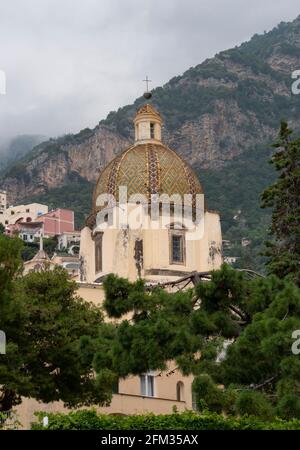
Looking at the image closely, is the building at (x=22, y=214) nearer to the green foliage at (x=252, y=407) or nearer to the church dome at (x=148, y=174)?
the church dome at (x=148, y=174)

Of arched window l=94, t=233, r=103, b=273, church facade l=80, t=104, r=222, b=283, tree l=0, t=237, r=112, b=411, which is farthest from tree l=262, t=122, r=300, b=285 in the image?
arched window l=94, t=233, r=103, b=273

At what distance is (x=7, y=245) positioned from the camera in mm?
20484

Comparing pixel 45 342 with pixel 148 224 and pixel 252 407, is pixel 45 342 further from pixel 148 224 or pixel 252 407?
pixel 148 224

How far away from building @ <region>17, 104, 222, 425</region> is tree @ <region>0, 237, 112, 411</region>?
7693 mm

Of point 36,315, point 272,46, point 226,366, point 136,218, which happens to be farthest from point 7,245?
point 272,46

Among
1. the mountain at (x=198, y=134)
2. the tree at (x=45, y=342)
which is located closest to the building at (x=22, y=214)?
the mountain at (x=198, y=134)

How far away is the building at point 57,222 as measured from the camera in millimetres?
127562

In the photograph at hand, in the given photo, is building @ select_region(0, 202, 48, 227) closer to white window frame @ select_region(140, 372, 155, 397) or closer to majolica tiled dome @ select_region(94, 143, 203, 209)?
majolica tiled dome @ select_region(94, 143, 203, 209)

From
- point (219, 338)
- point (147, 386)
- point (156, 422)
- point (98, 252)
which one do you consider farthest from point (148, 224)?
point (156, 422)

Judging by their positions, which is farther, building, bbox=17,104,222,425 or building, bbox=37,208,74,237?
building, bbox=37,208,74,237

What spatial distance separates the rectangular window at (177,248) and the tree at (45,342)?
31.7ft

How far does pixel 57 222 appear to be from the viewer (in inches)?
5034

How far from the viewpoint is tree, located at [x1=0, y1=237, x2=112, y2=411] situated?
22484 mm

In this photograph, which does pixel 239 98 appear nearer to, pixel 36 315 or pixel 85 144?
pixel 85 144
